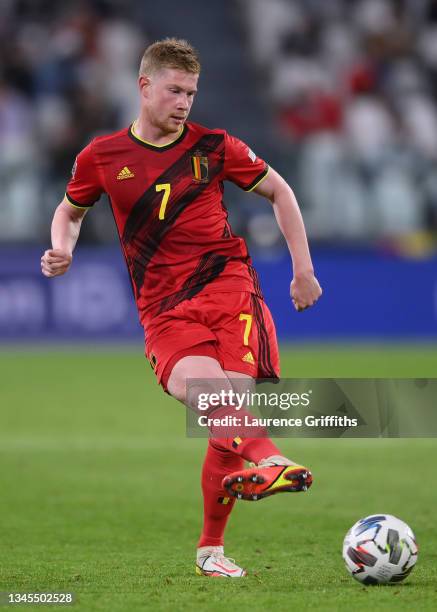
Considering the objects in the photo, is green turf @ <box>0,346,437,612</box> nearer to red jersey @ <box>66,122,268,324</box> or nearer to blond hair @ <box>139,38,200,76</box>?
red jersey @ <box>66,122,268,324</box>

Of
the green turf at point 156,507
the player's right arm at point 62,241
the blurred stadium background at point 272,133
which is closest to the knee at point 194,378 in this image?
the player's right arm at point 62,241

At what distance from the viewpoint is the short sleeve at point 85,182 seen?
5.64 metres

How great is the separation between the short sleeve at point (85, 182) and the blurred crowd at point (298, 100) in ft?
33.2

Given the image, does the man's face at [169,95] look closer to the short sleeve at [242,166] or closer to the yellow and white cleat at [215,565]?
the short sleeve at [242,166]

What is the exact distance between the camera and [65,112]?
17297 mm

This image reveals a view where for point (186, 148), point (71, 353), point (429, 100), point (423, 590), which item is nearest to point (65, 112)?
point (71, 353)

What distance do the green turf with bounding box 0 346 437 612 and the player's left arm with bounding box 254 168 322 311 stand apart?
122 centimetres

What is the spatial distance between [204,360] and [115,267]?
1074cm

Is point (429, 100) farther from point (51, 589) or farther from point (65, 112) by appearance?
point (51, 589)

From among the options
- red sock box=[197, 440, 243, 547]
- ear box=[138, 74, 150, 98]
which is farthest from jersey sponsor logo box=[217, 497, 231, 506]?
ear box=[138, 74, 150, 98]

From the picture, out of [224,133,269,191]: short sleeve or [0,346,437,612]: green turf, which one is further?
[224,133,269,191]: short sleeve

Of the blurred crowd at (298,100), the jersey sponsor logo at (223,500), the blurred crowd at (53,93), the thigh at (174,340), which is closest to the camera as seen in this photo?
the thigh at (174,340)

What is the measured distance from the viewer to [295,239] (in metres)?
5.54

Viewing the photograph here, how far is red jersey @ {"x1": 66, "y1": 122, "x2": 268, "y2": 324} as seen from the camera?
218 inches
